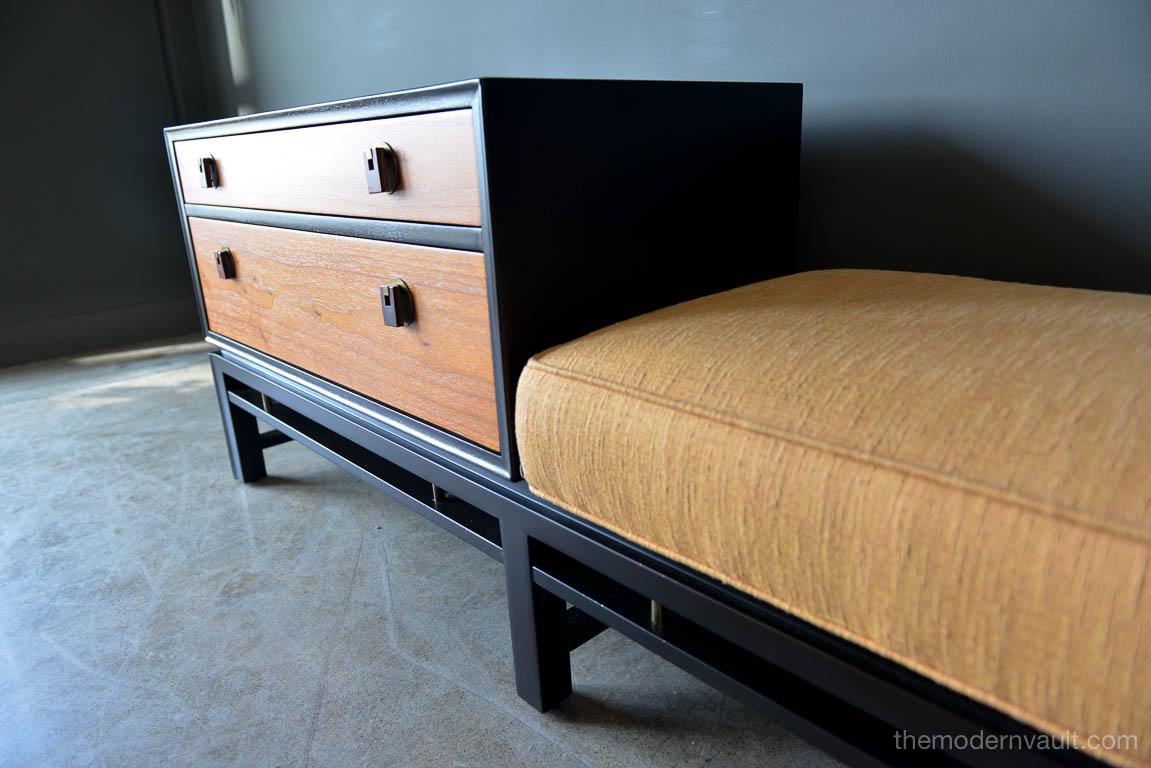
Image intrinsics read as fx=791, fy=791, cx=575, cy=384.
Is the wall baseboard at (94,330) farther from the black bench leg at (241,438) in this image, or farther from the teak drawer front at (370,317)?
the teak drawer front at (370,317)

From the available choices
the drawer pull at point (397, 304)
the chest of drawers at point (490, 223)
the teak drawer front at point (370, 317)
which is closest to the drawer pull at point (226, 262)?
the teak drawer front at point (370, 317)

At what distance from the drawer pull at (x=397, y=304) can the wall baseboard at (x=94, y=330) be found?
220cm

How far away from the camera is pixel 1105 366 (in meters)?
0.45

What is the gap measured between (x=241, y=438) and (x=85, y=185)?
1665 mm

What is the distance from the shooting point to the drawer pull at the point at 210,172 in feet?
3.93

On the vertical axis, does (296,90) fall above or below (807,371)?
above

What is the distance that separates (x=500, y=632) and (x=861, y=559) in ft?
1.92

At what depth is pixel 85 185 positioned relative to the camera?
253cm

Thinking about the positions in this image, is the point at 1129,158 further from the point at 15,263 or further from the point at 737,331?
the point at 15,263

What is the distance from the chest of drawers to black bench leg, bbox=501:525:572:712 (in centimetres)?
8

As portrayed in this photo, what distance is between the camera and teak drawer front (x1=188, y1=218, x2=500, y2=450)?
752 millimetres

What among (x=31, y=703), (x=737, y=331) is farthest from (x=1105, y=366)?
(x=31, y=703)

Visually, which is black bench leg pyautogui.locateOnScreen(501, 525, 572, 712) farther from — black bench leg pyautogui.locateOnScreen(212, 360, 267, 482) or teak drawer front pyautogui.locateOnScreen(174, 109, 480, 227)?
black bench leg pyautogui.locateOnScreen(212, 360, 267, 482)

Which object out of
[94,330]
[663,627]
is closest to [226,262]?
[663,627]
